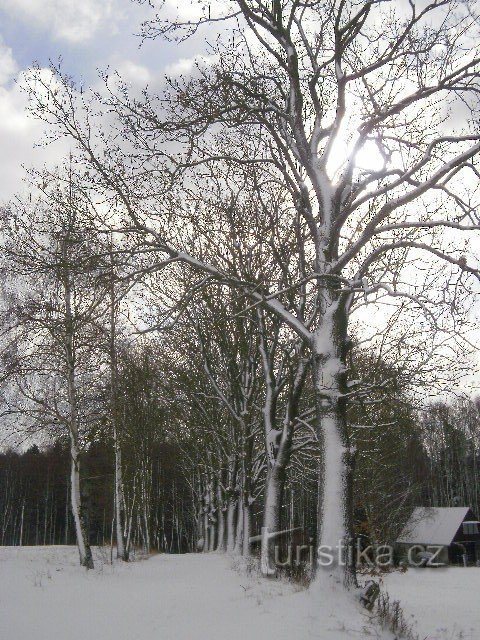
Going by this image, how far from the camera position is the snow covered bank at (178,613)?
20.9 feet

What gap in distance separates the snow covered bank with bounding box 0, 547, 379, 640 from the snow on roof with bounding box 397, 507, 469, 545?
39.6 meters

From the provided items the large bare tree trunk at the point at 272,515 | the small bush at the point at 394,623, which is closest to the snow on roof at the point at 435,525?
the large bare tree trunk at the point at 272,515

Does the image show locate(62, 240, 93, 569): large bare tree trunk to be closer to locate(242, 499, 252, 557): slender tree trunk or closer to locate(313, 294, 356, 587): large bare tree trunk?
locate(242, 499, 252, 557): slender tree trunk

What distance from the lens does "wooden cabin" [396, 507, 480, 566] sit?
1836 inches

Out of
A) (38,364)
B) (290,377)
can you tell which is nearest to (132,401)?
(38,364)

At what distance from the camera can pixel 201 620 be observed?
703 cm

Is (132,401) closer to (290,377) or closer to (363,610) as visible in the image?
(290,377)

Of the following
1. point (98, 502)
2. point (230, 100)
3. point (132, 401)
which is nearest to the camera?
point (230, 100)

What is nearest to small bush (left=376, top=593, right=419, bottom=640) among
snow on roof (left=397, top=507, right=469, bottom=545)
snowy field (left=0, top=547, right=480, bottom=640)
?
snowy field (left=0, top=547, right=480, bottom=640)

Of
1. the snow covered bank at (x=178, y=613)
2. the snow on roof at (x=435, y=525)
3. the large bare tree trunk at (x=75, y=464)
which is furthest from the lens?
the snow on roof at (x=435, y=525)

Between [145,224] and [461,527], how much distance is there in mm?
47185

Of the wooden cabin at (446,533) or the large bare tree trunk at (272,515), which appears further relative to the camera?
the wooden cabin at (446,533)

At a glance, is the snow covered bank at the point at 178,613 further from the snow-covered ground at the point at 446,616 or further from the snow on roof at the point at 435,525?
the snow on roof at the point at 435,525

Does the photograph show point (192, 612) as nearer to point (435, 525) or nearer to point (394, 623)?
point (394, 623)
